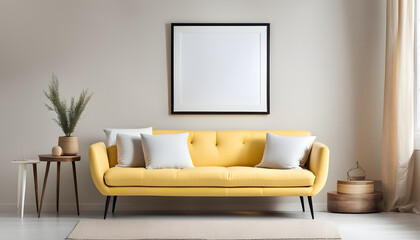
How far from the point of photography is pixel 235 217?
A: 16.9ft

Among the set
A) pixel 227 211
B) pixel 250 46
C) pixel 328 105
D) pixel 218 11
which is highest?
pixel 218 11

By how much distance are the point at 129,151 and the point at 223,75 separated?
137 cm

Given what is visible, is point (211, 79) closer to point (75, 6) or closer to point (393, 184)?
point (75, 6)

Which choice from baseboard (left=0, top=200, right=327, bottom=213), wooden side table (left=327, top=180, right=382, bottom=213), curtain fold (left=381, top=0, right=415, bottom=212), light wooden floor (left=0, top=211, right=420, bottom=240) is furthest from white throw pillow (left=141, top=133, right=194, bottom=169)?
curtain fold (left=381, top=0, right=415, bottom=212)

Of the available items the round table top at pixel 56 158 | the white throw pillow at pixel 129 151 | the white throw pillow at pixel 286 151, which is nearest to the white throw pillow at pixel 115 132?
the white throw pillow at pixel 129 151

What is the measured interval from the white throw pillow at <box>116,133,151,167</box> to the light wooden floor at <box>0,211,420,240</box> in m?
0.54

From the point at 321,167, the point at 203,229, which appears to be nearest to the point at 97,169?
the point at 203,229

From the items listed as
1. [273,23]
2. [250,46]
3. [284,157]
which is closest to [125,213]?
[284,157]

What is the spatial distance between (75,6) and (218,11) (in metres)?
1.57

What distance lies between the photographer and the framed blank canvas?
575 cm

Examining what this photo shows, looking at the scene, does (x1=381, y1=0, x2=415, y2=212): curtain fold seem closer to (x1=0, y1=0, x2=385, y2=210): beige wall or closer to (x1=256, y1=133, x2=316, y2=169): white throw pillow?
(x1=0, y1=0, x2=385, y2=210): beige wall

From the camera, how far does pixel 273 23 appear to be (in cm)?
577

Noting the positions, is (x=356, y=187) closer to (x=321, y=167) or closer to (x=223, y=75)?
(x=321, y=167)

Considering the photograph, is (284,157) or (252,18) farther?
(252,18)
